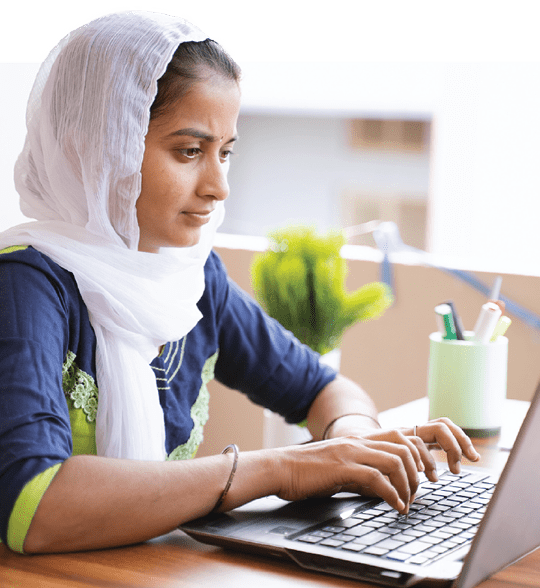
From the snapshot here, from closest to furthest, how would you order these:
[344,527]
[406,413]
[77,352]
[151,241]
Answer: [344,527] → [77,352] → [151,241] → [406,413]

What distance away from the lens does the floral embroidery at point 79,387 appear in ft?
3.30

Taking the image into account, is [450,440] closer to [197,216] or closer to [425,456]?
[425,456]

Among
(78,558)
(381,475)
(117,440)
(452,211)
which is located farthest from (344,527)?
(452,211)

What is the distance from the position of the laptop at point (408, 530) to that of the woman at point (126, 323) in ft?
0.08

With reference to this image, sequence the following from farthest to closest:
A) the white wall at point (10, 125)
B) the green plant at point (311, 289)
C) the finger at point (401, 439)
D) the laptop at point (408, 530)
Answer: the white wall at point (10, 125)
the green plant at point (311, 289)
the finger at point (401, 439)
the laptop at point (408, 530)

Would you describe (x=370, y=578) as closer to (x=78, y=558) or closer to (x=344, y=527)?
(x=344, y=527)

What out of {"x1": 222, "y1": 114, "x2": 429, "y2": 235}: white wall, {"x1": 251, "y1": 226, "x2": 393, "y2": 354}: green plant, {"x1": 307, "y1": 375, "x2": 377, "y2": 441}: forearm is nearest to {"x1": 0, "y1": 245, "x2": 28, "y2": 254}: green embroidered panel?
{"x1": 307, "y1": 375, "x2": 377, "y2": 441}: forearm

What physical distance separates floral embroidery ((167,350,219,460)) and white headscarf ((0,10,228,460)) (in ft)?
0.35

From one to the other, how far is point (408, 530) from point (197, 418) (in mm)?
571

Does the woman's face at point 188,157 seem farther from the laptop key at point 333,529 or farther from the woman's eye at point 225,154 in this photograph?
the laptop key at point 333,529

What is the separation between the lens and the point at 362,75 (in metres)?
12.8

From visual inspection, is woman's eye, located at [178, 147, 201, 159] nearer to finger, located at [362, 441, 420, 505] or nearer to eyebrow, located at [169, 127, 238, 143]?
eyebrow, located at [169, 127, 238, 143]

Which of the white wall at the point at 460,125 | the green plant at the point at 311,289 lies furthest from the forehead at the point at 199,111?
the white wall at the point at 460,125

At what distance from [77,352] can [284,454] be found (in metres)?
0.33
